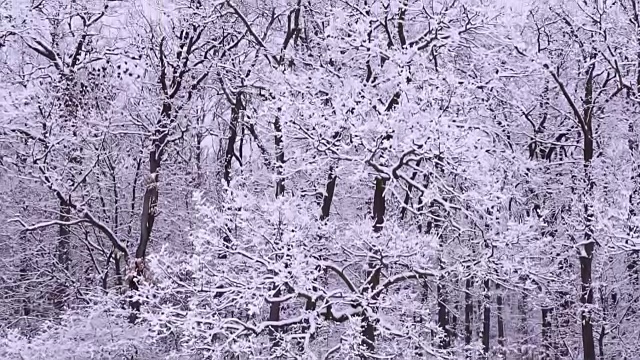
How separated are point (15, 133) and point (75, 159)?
5.77ft

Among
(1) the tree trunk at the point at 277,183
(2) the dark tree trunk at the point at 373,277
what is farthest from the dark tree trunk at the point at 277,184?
(2) the dark tree trunk at the point at 373,277

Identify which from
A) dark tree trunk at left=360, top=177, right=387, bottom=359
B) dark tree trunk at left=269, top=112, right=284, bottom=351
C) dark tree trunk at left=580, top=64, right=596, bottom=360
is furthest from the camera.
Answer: dark tree trunk at left=580, top=64, right=596, bottom=360

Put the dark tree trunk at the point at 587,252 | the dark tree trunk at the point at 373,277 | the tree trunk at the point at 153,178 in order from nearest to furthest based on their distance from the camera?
the dark tree trunk at the point at 373,277, the dark tree trunk at the point at 587,252, the tree trunk at the point at 153,178

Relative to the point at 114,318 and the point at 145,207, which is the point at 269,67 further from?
the point at 114,318

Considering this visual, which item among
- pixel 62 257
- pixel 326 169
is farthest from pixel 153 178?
pixel 62 257

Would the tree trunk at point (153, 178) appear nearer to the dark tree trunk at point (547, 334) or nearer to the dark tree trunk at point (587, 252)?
the dark tree trunk at point (587, 252)

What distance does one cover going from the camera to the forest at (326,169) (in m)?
9.10

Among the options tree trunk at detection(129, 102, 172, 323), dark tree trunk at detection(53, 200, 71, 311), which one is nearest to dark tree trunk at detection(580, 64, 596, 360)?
tree trunk at detection(129, 102, 172, 323)

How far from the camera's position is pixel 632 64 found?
1325 cm

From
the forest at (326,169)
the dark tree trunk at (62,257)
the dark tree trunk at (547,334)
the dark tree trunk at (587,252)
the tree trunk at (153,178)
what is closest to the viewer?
the forest at (326,169)

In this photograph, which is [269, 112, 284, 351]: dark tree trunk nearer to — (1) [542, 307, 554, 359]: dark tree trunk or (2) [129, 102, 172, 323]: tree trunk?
(2) [129, 102, 172, 323]: tree trunk

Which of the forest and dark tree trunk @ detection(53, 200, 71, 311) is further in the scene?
dark tree trunk @ detection(53, 200, 71, 311)

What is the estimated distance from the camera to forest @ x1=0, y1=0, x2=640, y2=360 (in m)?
9.10

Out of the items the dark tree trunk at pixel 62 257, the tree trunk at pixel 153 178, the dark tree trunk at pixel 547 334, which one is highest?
the tree trunk at pixel 153 178
